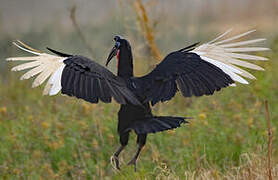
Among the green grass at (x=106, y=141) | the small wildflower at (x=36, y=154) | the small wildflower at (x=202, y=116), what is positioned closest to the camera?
the green grass at (x=106, y=141)

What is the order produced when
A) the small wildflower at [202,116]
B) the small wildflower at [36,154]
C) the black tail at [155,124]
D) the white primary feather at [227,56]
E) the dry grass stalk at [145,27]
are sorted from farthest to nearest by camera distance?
the dry grass stalk at [145,27], the small wildflower at [36,154], the small wildflower at [202,116], the white primary feather at [227,56], the black tail at [155,124]

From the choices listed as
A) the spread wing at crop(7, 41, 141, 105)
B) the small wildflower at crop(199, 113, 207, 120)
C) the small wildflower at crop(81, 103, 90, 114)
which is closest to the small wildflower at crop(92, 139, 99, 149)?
the small wildflower at crop(81, 103, 90, 114)

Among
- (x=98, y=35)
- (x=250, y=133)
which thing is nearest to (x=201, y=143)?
(x=250, y=133)

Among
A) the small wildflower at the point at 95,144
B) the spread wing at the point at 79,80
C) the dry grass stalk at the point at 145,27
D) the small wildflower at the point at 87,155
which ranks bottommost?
the small wildflower at the point at 87,155

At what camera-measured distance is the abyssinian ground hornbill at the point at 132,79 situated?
3785 mm

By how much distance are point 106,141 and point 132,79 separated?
5.36 ft

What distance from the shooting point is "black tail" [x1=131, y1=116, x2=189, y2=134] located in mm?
3582

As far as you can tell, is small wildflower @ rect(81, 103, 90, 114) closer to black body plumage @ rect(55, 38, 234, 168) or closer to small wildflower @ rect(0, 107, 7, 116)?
small wildflower @ rect(0, 107, 7, 116)

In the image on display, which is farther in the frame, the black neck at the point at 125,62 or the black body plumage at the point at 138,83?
the black neck at the point at 125,62

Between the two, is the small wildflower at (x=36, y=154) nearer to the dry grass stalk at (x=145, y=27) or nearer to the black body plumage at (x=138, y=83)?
the black body plumage at (x=138, y=83)

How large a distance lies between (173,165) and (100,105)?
1.33 meters

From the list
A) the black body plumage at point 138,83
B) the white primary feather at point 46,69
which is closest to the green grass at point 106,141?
the black body plumage at point 138,83

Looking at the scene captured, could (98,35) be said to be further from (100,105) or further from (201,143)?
(201,143)

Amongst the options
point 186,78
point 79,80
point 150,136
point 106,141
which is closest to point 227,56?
point 186,78
